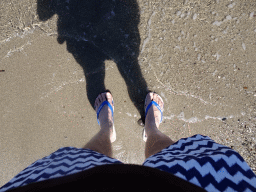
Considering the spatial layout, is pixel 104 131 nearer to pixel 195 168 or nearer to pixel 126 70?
pixel 126 70

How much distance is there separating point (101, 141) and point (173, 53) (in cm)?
144

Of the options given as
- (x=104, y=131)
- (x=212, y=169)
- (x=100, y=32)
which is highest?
(x=100, y=32)

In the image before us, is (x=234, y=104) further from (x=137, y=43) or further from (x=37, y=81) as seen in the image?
(x=37, y=81)

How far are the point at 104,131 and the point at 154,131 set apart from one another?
0.62 metres

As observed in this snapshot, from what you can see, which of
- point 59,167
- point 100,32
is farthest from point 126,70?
point 59,167

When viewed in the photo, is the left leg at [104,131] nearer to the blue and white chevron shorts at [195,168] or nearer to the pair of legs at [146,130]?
the pair of legs at [146,130]

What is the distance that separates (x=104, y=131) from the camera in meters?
1.93

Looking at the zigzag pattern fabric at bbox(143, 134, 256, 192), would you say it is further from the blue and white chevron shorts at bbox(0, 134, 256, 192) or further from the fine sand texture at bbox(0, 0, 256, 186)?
the fine sand texture at bbox(0, 0, 256, 186)

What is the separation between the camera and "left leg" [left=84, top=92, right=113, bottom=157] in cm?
171

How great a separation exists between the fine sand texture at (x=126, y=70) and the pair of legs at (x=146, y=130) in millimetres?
134

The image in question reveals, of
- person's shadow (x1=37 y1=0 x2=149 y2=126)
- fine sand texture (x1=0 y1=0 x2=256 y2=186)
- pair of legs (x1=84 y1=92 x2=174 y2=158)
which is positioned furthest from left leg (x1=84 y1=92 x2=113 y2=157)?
person's shadow (x1=37 y1=0 x2=149 y2=126)

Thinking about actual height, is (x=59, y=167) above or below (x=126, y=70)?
below

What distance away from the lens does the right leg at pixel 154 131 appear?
171 cm

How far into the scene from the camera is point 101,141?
179cm
